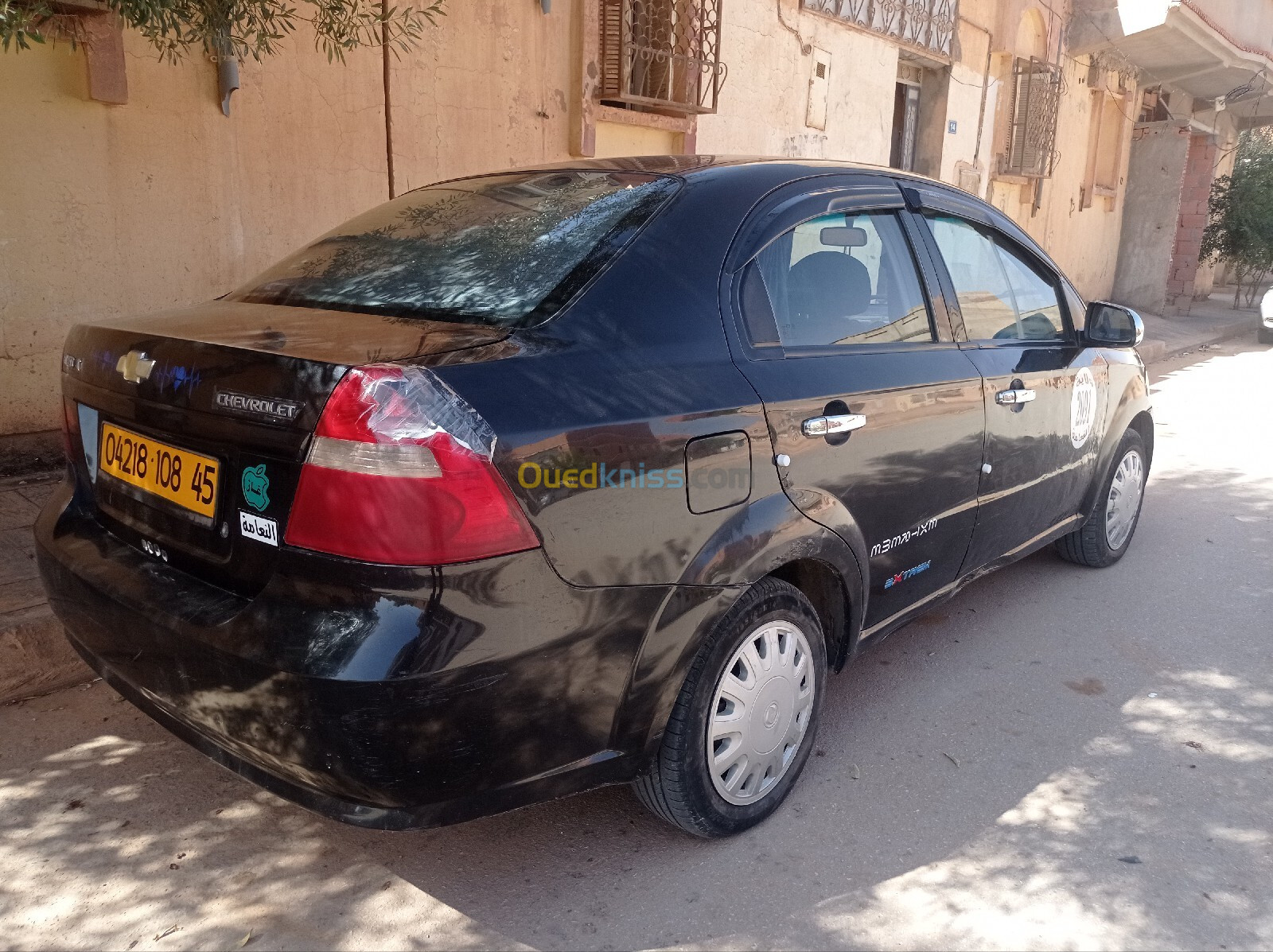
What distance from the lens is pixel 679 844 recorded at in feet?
8.45

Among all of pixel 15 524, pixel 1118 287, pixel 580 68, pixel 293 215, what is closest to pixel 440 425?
pixel 15 524

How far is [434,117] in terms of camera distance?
6.43 m

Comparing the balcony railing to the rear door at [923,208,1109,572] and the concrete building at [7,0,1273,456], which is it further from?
the rear door at [923,208,1109,572]

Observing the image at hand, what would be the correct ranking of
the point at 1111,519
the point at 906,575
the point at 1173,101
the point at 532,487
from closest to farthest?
the point at 532,487 < the point at 906,575 < the point at 1111,519 < the point at 1173,101

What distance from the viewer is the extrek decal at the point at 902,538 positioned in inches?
114

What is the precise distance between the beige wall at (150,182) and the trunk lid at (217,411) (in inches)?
113

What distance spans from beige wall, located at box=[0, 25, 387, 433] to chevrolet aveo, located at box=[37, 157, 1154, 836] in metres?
2.63

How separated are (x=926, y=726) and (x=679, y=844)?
1.06 m

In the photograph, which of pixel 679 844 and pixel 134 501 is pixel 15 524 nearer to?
pixel 134 501

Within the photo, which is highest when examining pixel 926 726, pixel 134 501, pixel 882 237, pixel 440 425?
pixel 882 237

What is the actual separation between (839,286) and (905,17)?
9441 millimetres

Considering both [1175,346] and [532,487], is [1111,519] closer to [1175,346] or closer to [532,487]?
[532,487]

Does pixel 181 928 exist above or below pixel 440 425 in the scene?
below

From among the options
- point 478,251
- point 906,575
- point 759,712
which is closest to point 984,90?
point 906,575
